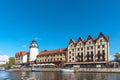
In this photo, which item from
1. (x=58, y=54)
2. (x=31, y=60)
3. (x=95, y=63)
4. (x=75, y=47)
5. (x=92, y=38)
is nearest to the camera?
(x=95, y=63)

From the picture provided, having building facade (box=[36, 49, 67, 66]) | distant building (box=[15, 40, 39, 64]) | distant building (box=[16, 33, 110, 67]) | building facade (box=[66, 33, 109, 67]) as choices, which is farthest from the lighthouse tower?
building facade (box=[66, 33, 109, 67])

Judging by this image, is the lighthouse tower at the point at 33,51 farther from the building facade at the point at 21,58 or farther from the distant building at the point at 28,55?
the building facade at the point at 21,58

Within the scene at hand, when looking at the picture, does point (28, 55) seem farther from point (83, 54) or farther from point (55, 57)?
point (83, 54)

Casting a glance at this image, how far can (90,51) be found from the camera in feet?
333

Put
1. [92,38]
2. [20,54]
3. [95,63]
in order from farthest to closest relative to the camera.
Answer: [20,54]
[92,38]
[95,63]

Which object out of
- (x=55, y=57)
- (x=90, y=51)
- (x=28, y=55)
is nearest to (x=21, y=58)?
(x=28, y=55)

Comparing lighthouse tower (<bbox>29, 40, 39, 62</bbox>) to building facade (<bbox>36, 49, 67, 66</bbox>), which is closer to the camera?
building facade (<bbox>36, 49, 67, 66</bbox>)

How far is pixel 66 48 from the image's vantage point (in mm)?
119125

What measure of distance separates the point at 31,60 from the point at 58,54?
3213 cm

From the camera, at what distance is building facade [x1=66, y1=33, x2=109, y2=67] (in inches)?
3738

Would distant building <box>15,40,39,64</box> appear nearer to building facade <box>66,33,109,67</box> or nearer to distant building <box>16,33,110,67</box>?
distant building <box>16,33,110,67</box>

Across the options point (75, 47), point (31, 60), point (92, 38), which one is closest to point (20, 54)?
point (31, 60)

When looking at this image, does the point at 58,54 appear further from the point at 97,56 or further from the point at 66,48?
the point at 97,56

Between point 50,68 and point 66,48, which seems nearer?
point 50,68
